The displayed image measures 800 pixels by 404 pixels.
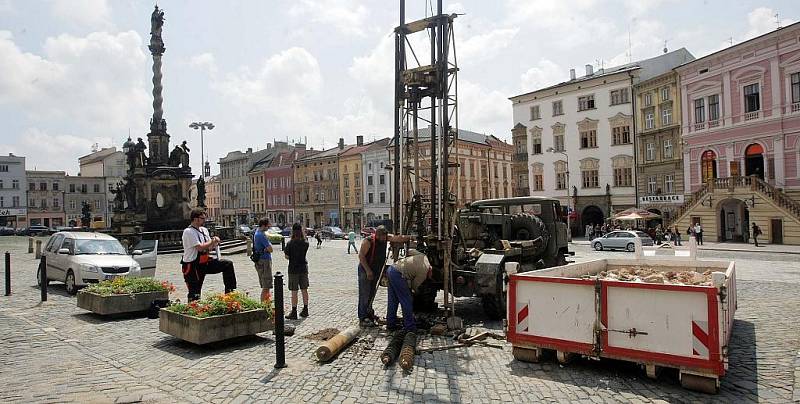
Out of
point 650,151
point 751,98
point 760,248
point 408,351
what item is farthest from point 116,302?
point 650,151


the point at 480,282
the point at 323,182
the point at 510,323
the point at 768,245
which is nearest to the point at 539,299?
the point at 510,323

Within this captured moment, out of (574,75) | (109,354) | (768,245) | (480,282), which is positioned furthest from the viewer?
(574,75)

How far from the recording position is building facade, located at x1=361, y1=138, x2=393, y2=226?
70.6 m

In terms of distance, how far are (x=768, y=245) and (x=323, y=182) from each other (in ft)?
187

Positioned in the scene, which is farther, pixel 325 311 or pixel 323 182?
pixel 323 182

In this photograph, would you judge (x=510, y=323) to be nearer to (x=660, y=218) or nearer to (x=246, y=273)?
(x=246, y=273)

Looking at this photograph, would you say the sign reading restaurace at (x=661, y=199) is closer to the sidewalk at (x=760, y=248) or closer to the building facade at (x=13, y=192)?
the sidewalk at (x=760, y=248)

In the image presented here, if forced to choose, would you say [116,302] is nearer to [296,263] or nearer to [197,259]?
[197,259]

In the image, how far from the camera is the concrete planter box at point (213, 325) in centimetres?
742

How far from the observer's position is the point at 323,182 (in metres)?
78.9

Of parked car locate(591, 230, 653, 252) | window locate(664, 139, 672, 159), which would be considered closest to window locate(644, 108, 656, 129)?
window locate(664, 139, 672, 159)

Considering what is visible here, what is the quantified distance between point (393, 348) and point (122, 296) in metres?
5.38

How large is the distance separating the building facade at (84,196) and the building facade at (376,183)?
43.1 m

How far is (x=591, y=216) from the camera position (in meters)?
47.4
